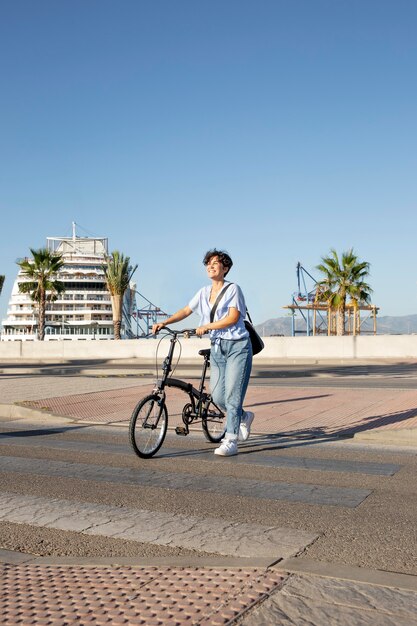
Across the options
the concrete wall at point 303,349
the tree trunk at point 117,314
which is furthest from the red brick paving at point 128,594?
the tree trunk at point 117,314

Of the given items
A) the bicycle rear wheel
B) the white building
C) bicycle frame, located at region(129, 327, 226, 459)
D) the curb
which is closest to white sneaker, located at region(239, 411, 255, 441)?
the bicycle rear wheel

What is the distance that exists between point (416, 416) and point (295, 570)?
6.44 metres

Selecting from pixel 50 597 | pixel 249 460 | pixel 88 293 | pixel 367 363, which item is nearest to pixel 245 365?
pixel 249 460

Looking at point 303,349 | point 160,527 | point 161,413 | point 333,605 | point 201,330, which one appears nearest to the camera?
point 333,605

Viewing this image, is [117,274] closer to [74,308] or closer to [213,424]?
[74,308]

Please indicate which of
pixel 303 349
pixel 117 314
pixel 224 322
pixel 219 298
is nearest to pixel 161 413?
pixel 224 322

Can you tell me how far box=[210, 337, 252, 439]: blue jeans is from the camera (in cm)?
688

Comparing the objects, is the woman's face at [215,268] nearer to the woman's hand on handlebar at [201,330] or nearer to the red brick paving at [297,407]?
the woman's hand on handlebar at [201,330]

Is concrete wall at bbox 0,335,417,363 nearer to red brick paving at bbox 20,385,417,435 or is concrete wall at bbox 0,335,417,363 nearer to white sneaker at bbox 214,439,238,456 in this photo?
red brick paving at bbox 20,385,417,435

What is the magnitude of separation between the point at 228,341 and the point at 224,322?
1.02 ft

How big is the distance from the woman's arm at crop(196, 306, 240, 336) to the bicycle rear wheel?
1.15m

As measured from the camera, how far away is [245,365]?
691 centimetres

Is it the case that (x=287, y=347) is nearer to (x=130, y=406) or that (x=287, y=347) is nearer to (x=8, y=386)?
(x=8, y=386)

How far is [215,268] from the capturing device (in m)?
6.90
